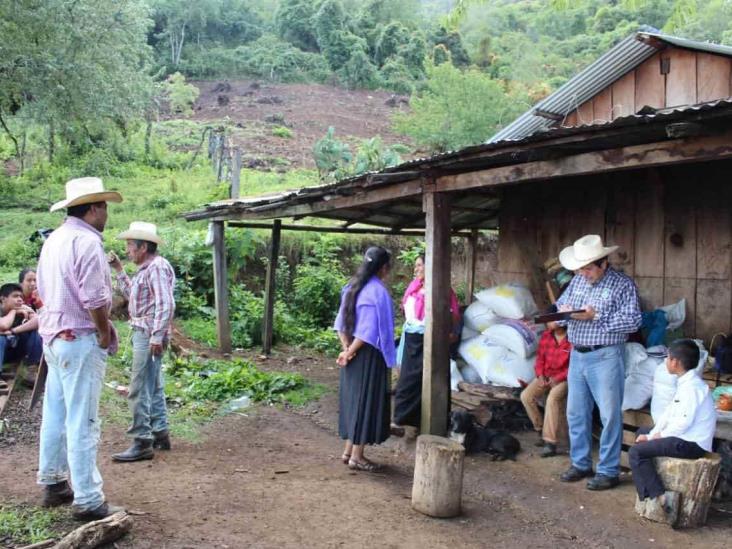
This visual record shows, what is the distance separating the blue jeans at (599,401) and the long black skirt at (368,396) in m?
1.50

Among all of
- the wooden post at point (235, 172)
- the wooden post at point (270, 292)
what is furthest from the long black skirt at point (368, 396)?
the wooden post at point (235, 172)

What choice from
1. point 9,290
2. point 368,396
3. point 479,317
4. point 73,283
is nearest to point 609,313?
point 368,396

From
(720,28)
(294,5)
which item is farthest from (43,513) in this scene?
(294,5)

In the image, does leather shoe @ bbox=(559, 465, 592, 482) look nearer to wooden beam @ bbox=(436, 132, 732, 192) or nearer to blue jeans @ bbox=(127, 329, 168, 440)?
wooden beam @ bbox=(436, 132, 732, 192)

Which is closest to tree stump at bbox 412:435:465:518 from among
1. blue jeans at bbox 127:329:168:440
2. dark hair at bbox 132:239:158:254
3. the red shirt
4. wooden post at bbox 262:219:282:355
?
the red shirt

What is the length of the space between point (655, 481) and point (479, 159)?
2641 mm

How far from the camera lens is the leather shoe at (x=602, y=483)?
5293 mm

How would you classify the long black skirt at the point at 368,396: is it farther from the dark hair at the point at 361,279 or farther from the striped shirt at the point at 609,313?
the striped shirt at the point at 609,313

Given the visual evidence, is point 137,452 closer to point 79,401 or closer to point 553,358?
point 79,401

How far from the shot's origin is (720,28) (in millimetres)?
37000

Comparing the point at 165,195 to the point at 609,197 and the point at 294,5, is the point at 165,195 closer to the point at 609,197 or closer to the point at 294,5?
the point at 609,197

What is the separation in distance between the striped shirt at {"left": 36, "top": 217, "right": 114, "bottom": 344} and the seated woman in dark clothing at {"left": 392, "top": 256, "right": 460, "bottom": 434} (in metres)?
3.30

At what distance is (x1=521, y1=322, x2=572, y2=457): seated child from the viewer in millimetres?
6133

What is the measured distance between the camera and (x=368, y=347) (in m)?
5.53
